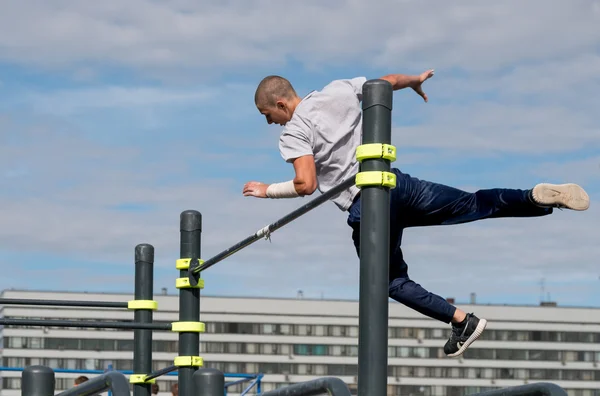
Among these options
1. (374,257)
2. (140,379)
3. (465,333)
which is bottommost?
(140,379)

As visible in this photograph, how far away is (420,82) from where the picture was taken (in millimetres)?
5195

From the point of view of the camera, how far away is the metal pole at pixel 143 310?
7020mm

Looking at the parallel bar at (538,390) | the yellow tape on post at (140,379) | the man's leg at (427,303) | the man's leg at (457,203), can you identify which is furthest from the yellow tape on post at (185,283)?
the parallel bar at (538,390)

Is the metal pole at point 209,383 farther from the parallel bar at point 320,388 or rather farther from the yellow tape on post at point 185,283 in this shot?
the yellow tape on post at point 185,283

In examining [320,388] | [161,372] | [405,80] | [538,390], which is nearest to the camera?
[538,390]

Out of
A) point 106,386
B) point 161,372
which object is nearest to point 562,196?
point 106,386

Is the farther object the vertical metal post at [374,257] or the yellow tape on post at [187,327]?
the yellow tape on post at [187,327]

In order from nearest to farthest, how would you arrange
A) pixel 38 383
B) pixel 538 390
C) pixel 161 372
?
pixel 538 390
pixel 38 383
pixel 161 372

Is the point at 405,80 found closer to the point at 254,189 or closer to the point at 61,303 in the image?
the point at 254,189

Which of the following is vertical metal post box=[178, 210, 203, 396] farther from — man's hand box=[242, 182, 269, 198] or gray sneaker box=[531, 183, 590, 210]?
gray sneaker box=[531, 183, 590, 210]

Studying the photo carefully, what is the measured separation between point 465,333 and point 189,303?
2183mm

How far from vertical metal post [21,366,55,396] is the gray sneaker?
2137 mm

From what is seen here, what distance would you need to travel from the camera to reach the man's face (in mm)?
4801

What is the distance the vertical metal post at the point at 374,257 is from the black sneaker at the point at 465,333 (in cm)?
135
